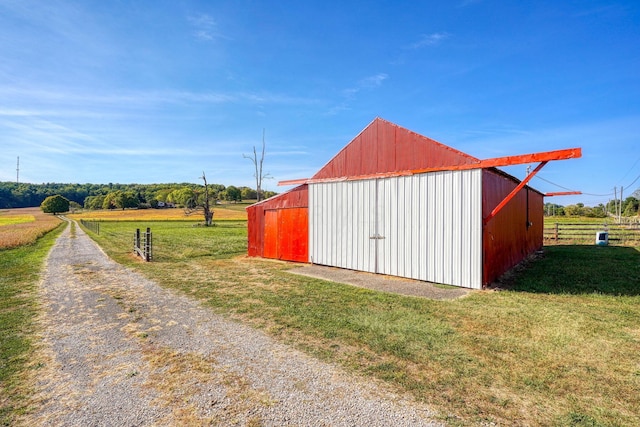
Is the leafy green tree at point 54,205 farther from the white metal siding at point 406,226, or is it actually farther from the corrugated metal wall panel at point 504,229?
the corrugated metal wall panel at point 504,229

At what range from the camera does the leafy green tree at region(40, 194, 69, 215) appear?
89.6m

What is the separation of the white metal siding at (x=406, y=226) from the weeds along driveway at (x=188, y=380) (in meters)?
6.00

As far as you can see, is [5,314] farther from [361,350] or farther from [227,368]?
[361,350]

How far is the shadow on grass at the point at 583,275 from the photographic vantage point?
851cm

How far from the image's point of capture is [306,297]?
7945 millimetres

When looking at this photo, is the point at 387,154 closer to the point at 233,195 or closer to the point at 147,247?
the point at 147,247

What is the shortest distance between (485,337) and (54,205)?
116 meters

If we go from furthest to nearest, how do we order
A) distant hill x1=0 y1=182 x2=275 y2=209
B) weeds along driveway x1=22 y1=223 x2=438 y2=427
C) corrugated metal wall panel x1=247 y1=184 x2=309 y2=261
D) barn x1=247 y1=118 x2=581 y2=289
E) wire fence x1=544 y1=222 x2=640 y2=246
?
distant hill x1=0 y1=182 x2=275 y2=209 < wire fence x1=544 y1=222 x2=640 y2=246 < corrugated metal wall panel x1=247 y1=184 x2=309 y2=261 < barn x1=247 y1=118 x2=581 y2=289 < weeds along driveway x1=22 y1=223 x2=438 y2=427

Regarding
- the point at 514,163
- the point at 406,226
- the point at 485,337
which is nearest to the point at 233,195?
the point at 406,226

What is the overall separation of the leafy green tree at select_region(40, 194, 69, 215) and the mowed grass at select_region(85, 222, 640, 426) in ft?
346

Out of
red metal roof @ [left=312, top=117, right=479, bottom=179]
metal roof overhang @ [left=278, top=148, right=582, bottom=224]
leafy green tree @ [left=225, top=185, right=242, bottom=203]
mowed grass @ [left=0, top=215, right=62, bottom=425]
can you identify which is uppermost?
leafy green tree @ [left=225, top=185, right=242, bottom=203]

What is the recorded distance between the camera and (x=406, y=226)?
1023cm

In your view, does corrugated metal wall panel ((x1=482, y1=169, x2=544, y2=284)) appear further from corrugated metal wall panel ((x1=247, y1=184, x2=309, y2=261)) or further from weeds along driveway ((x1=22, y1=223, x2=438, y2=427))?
corrugated metal wall panel ((x1=247, y1=184, x2=309, y2=261))

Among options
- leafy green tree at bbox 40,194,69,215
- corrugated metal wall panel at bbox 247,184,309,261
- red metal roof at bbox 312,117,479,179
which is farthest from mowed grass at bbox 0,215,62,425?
leafy green tree at bbox 40,194,69,215
